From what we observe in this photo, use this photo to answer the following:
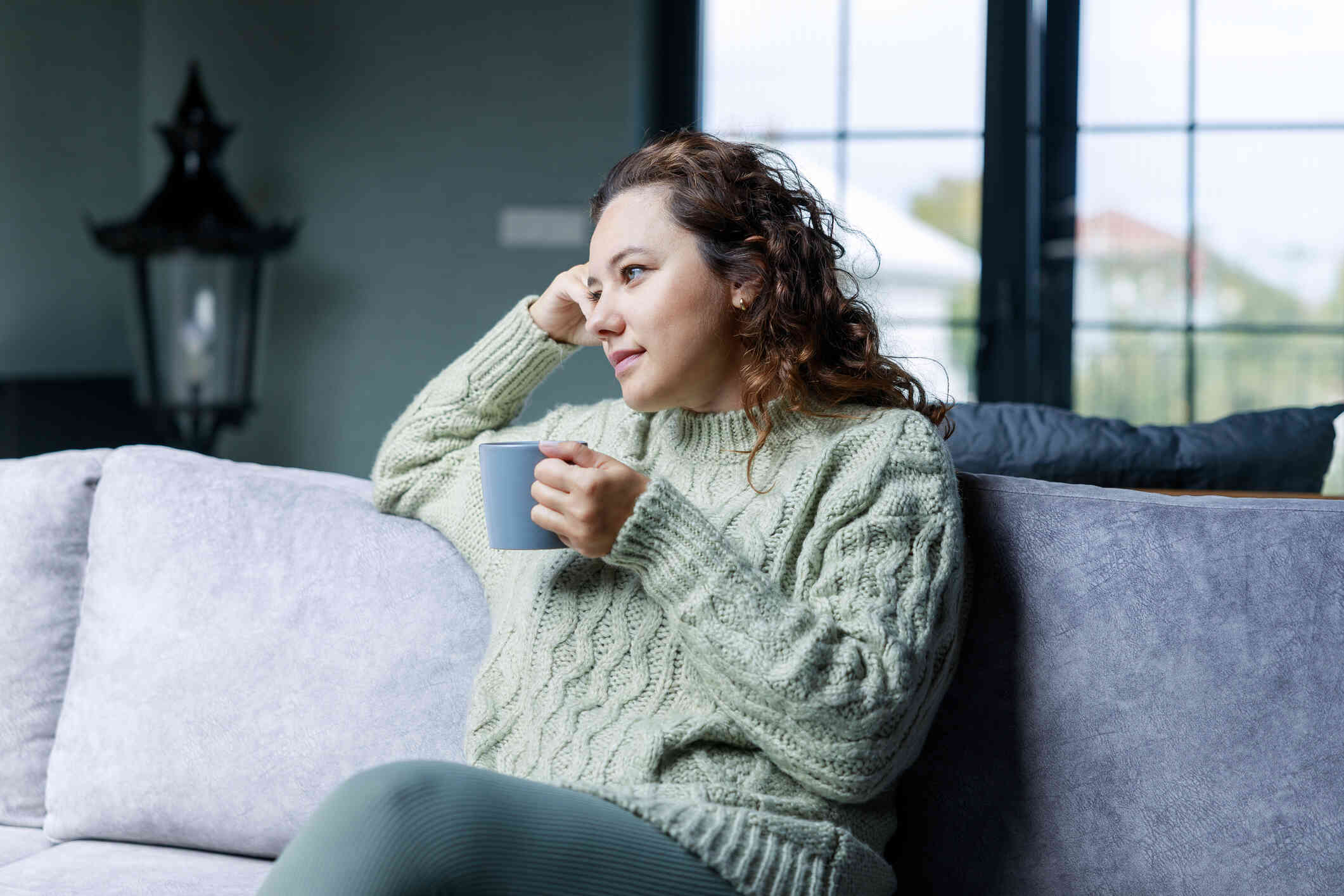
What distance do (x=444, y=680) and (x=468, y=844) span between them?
497 millimetres

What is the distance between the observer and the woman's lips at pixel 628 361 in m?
1.15

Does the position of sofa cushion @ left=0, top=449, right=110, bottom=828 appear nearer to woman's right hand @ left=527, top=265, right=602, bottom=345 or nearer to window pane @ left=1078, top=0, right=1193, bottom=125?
woman's right hand @ left=527, top=265, right=602, bottom=345

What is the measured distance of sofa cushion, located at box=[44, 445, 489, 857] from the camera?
1.30m

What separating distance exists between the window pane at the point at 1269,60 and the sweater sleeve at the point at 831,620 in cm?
269

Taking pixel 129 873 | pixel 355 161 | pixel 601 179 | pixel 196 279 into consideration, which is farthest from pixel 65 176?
pixel 129 873

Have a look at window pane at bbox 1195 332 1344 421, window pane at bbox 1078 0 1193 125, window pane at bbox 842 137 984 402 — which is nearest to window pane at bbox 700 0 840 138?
window pane at bbox 842 137 984 402

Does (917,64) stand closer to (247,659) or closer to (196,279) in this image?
(196,279)

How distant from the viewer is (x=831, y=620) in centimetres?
98

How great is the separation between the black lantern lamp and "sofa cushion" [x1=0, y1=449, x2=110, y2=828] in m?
2.02

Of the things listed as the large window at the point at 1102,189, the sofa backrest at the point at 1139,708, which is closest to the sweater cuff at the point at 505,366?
the sofa backrest at the point at 1139,708

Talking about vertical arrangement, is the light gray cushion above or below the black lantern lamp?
below

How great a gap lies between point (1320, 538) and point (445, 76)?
3.20 metres

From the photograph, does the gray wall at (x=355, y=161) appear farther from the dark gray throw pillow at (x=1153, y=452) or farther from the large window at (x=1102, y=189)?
the dark gray throw pillow at (x=1153, y=452)

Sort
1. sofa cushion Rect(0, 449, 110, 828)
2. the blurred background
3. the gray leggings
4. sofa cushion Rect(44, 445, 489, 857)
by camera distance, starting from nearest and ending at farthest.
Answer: the gray leggings, sofa cushion Rect(44, 445, 489, 857), sofa cushion Rect(0, 449, 110, 828), the blurred background
